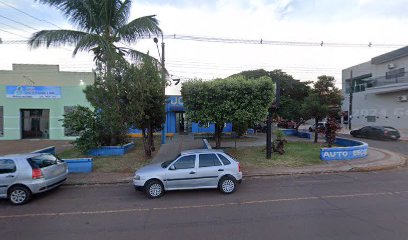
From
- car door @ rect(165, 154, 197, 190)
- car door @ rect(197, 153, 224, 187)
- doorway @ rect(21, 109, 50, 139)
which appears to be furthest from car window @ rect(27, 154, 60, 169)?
doorway @ rect(21, 109, 50, 139)

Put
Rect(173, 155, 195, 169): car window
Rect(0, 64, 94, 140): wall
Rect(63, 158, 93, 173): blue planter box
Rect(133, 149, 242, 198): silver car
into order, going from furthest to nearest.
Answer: Rect(0, 64, 94, 140): wall, Rect(63, 158, 93, 173): blue planter box, Rect(173, 155, 195, 169): car window, Rect(133, 149, 242, 198): silver car

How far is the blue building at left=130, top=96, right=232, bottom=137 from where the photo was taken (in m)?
28.6

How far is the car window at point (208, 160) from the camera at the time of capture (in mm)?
8750

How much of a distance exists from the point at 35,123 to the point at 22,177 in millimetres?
20171

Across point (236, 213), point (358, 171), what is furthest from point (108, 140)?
point (358, 171)

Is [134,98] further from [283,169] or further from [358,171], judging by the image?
[358,171]

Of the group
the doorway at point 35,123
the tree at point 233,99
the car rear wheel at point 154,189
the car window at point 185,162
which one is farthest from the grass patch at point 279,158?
the doorway at point 35,123

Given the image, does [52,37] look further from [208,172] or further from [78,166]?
[208,172]

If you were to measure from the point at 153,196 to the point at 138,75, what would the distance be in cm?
712

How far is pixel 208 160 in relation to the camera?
28.9 ft

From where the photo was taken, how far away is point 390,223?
557 cm

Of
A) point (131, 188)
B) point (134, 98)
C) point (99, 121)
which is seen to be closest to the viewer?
point (131, 188)

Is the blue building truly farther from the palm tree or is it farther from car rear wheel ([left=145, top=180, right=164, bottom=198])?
car rear wheel ([left=145, top=180, right=164, bottom=198])

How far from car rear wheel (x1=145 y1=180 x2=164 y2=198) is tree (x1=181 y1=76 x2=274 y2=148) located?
615 centimetres
